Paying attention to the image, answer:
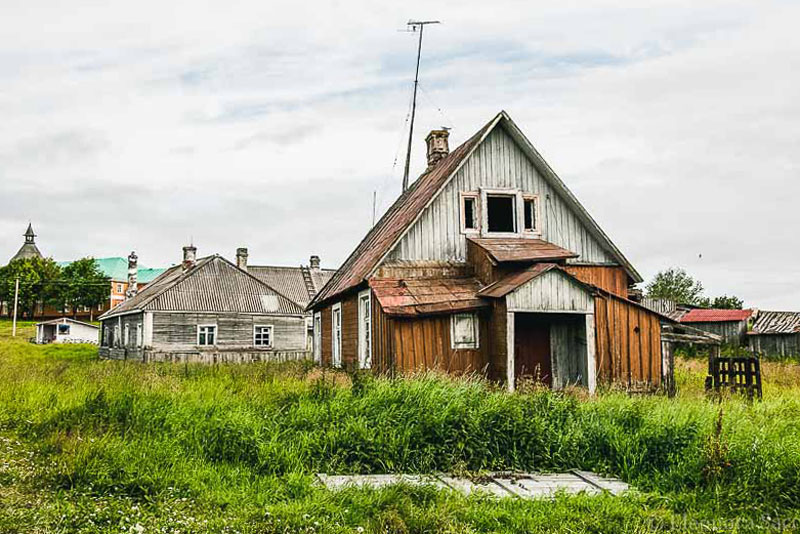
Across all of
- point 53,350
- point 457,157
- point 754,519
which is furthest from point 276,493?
point 53,350

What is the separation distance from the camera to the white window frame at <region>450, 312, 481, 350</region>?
1512cm

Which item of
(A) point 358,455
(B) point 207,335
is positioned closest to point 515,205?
(A) point 358,455

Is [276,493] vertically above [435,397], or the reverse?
[435,397]

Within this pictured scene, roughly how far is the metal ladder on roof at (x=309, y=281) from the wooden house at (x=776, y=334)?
83.9ft

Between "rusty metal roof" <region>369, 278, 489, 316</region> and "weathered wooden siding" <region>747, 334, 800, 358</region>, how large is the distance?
25435 mm

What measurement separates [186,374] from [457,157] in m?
8.47

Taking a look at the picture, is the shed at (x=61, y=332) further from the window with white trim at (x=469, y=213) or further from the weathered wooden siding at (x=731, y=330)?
the window with white trim at (x=469, y=213)

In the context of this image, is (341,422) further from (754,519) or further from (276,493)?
(754,519)

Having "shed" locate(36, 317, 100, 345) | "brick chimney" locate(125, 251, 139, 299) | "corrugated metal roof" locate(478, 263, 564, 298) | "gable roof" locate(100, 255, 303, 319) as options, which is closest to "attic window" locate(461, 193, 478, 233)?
"corrugated metal roof" locate(478, 263, 564, 298)

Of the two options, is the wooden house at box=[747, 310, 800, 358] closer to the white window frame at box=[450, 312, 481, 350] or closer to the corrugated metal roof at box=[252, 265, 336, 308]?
the corrugated metal roof at box=[252, 265, 336, 308]

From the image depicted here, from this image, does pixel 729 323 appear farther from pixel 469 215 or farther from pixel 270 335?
pixel 469 215

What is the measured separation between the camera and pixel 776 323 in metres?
37.0

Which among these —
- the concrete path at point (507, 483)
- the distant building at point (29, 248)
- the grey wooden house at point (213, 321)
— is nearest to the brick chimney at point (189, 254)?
the grey wooden house at point (213, 321)

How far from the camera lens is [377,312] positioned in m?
15.8
